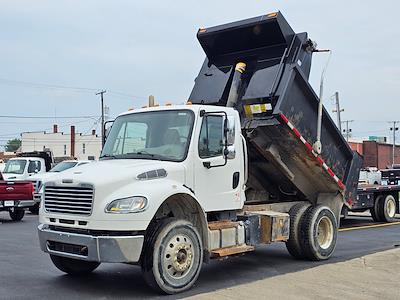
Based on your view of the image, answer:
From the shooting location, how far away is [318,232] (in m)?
10.1

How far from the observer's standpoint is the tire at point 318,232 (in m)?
9.77

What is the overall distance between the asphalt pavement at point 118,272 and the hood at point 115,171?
1496 millimetres

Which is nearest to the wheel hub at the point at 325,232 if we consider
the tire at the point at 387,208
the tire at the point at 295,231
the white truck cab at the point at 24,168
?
the tire at the point at 295,231

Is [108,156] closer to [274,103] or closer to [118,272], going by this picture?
[118,272]

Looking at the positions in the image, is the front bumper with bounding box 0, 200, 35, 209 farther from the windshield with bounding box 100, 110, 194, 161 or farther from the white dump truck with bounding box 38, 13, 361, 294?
the windshield with bounding box 100, 110, 194, 161

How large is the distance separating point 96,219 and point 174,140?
1.66 m

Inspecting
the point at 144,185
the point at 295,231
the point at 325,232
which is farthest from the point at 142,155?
the point at 325,232

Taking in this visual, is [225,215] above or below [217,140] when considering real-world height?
below

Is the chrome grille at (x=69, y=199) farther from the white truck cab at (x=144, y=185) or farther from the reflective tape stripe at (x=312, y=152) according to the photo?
the reflective tape stripe at (x=312, y=152)

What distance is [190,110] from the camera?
7.93m

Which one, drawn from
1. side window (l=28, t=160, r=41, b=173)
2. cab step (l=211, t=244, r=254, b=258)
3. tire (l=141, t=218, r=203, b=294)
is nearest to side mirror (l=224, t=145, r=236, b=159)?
tire (l=141, t=218, r=203, b=294)

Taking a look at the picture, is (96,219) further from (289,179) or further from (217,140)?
(289,179)

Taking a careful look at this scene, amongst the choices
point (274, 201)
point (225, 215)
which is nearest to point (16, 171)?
point (274, 201)

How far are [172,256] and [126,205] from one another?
0.93m
